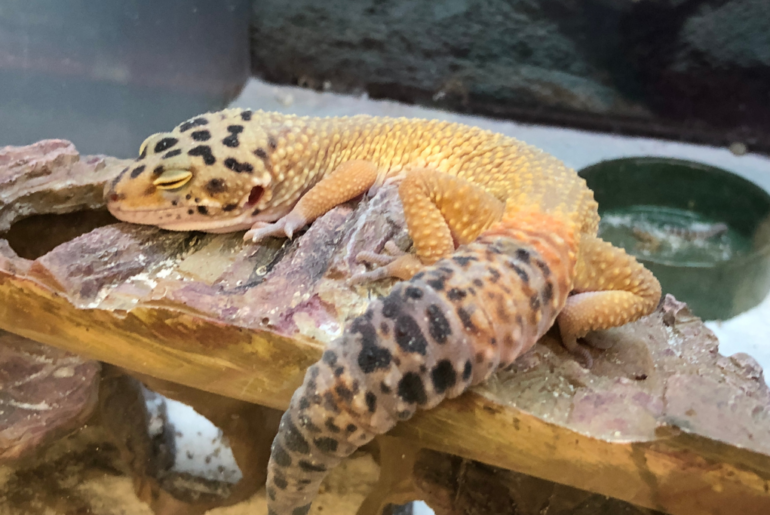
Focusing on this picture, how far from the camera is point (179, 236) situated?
1842mm

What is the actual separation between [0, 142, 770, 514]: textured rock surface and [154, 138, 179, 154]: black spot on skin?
28cm

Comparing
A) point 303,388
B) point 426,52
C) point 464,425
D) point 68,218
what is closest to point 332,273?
point 303,388

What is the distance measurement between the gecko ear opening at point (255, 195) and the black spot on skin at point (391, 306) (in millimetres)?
824

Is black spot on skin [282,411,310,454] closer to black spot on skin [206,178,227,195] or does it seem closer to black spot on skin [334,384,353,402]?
black spot on skin [334,384,353,402]

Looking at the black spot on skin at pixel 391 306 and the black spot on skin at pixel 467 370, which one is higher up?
the black spot on skin at pixel 391 306

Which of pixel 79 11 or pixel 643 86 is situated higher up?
pixel 79 11

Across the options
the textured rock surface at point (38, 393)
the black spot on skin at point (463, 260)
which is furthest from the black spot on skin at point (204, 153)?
the black spot on skin at point (463, 260)

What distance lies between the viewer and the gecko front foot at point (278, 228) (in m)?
1.82

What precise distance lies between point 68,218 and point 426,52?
10.2 ft

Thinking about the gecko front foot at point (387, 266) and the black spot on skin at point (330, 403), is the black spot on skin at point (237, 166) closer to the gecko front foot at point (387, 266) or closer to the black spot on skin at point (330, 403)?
the gecko front foot at point (387, 266)

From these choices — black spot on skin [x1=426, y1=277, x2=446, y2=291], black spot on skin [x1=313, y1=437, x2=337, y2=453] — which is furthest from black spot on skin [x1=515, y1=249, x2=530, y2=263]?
black spot on skin [x1=313, y1=437, x2=337, y2=453]

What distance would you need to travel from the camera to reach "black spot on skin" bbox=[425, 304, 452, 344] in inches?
48.7

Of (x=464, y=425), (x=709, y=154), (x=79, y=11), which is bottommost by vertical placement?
(x=709, y=154)

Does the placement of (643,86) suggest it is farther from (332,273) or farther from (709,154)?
(332,273)
